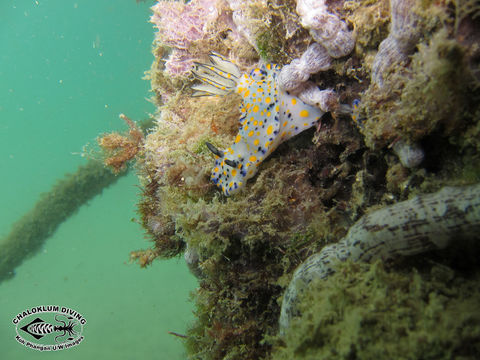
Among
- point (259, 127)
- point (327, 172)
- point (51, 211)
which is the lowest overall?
point (327, 172)

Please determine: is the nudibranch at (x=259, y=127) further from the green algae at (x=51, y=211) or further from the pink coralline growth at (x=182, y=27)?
the green algae at (x=51, y=211)

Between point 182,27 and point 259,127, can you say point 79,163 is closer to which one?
point 182,27

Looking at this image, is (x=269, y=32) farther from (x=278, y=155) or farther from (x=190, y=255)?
(x=190, y=255)

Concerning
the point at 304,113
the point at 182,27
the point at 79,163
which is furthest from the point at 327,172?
the point at 79,163

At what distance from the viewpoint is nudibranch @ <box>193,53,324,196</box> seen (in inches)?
105

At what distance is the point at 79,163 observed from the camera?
59.3 feet

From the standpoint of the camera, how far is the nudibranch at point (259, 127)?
2.66 meters

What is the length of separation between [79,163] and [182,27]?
17.6 metres

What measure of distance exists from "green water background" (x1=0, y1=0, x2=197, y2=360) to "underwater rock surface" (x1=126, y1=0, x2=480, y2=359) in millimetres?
4261

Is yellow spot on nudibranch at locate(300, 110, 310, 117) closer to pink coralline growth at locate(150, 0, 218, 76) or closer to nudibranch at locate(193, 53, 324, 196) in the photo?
nudibranch at locate(193, 53, 324, 196)

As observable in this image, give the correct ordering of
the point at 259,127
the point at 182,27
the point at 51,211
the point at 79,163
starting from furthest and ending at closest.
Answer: the point at 79,163 < the point at 51,211 < the point at 182,27 < the point at 259,127

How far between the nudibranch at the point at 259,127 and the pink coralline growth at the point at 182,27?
1590 mm

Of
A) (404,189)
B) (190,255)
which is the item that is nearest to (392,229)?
(404,189)

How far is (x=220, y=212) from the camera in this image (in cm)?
261
